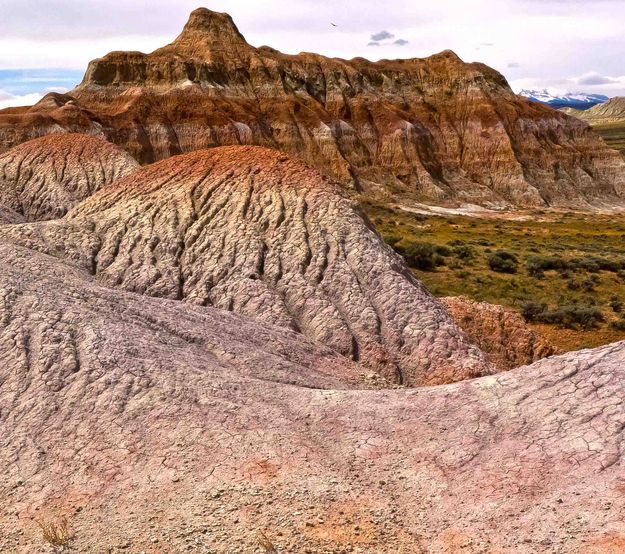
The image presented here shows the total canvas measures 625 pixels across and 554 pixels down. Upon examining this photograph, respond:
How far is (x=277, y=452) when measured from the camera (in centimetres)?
884

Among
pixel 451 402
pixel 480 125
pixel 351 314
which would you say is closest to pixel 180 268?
pixel 351 314

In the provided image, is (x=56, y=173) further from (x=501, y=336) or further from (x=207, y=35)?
(x=207, y=35)

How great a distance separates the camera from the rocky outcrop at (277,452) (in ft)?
24.5

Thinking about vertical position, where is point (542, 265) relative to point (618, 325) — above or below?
above

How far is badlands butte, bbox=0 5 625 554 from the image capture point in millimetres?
7668

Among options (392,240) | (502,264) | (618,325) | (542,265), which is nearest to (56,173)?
(392,240)

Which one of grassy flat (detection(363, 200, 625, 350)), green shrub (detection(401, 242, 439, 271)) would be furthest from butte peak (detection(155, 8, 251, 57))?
green shrub (detection(401, 242, 439, 271))

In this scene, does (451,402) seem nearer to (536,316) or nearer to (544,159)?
(536,316)

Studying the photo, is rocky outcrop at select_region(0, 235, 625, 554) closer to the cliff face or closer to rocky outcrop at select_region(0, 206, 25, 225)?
rocky outcrop at select_region(0, 206, 25, 225)

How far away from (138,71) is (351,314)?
67940mm

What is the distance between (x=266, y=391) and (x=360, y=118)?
73.1m

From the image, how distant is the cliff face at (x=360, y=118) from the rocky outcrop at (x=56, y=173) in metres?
37.0

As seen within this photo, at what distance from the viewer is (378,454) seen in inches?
350

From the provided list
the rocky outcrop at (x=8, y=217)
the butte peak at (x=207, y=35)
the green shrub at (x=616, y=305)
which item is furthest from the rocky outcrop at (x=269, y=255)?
the butte peak at (x=207, y=35)
